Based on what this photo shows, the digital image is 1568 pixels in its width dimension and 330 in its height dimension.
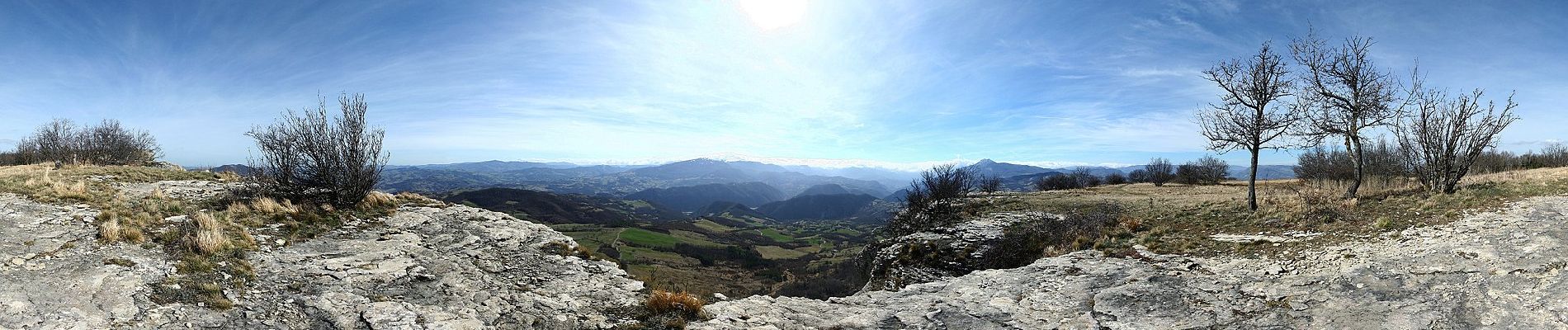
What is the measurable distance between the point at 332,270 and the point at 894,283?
50.4 feet

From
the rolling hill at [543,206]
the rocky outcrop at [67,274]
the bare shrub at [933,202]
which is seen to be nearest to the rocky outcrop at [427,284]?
the rocky outcrop at [67,274]

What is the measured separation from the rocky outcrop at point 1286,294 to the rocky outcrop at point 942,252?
572 centimetres

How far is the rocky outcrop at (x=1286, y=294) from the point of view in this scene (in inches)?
272

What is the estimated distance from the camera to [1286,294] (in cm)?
834

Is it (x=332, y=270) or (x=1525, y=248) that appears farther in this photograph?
(x=332, y=270)

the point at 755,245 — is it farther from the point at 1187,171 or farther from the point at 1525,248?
the point at 1525,248

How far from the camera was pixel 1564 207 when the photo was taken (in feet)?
33.7

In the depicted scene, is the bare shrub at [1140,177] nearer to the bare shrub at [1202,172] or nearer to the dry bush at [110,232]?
the bare shrub at [1202,172]

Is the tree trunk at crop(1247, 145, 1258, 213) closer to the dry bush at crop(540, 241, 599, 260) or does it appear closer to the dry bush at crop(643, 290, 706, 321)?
the dry bush at crop(643, 290, 706, 321)

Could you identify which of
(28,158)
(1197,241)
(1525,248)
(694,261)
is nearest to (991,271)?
(1197,241)

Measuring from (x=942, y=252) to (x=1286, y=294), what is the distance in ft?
34.8

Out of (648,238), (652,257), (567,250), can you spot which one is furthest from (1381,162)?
(648,238)

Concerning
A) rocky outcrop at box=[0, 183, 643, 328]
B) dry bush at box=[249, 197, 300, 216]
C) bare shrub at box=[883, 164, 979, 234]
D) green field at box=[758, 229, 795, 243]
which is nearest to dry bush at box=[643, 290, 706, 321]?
rocky outcrop at box=[0, 183, 643, 328]

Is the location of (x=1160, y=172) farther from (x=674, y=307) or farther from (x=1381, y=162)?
(x=674, y=307)
